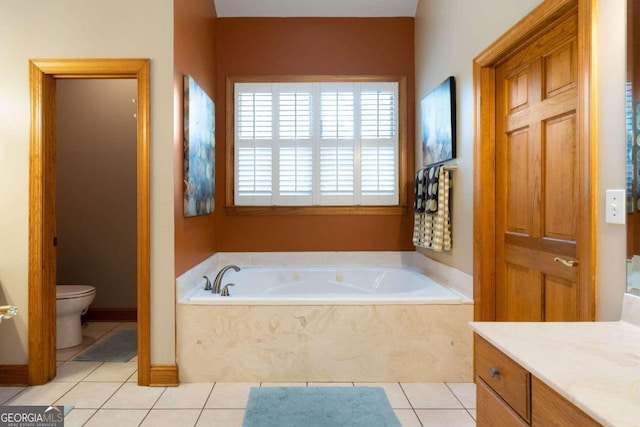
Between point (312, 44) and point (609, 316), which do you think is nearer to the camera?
point (609, 316)

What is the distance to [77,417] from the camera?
219cm

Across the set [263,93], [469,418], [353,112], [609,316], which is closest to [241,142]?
[263,93]

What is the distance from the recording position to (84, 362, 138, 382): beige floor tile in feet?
8.83

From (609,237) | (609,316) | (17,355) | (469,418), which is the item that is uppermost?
(609,237)

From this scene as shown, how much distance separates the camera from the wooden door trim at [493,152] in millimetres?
1500

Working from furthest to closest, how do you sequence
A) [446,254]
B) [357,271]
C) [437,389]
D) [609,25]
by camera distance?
[357,271], [446,254], [437,389], [609,25]

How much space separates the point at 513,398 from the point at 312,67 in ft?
10.9

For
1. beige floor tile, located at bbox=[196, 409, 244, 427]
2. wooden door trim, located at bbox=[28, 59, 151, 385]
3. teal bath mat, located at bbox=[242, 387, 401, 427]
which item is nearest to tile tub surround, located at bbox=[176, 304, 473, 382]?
teal bath mat, located at bbox=[242, 387, 401, 427]

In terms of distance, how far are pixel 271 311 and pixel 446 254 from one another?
1.32 metres

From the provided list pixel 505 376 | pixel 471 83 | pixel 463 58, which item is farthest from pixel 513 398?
pixel 463 58

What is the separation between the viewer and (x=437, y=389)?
2.53 metres

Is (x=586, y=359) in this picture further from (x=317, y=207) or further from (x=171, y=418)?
(x=317, y=207)

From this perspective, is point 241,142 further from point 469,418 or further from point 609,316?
point 609,316

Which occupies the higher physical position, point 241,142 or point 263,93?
point 263,93
